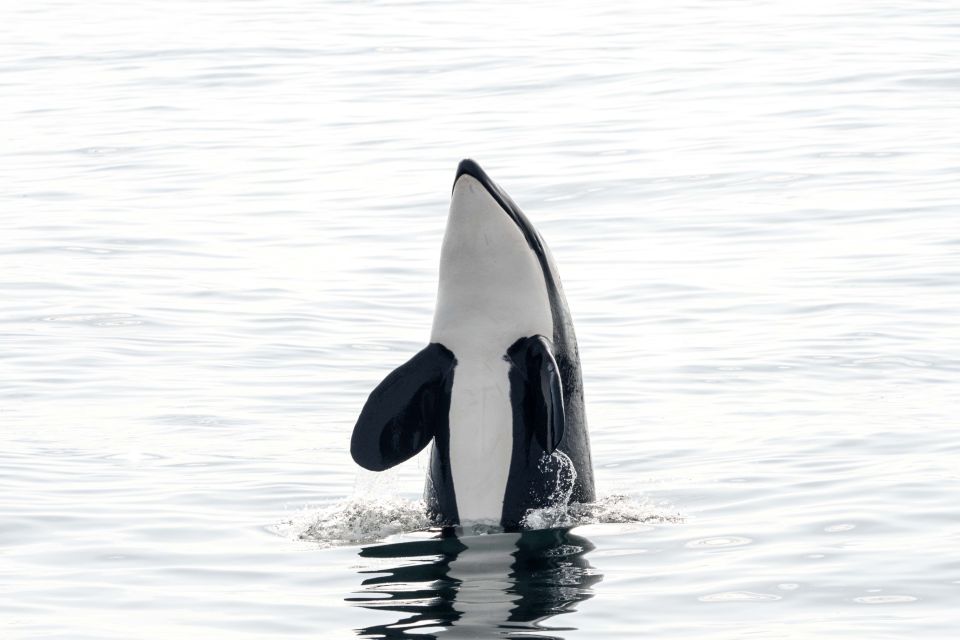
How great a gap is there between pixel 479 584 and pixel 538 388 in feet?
4.98

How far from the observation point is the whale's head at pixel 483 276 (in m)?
11.7

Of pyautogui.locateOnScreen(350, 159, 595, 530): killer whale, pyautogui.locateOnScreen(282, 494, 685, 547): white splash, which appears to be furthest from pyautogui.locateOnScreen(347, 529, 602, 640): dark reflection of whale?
pyautogui.locateOnScreen(350, 159, 595, 530): killer whale

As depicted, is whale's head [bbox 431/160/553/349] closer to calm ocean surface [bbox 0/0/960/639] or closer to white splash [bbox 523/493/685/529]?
white splash [bbox 523/493/685/529]

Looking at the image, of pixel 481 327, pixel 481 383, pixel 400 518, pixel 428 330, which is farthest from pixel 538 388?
pixel 428 330

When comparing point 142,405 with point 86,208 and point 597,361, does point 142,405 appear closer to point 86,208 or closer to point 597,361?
point 597,361

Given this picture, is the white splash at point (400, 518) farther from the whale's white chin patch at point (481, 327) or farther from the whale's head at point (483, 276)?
the whale's head at point (483, 276)

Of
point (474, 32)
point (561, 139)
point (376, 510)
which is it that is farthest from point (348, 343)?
point (474, 32)

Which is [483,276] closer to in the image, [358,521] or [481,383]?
[481,383]

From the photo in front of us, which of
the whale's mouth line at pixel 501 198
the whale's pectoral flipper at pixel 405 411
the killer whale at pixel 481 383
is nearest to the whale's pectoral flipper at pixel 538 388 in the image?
the killer whale at pixel 481 383

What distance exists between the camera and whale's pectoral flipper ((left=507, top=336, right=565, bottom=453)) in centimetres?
1114

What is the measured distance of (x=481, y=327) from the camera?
11.7 metres

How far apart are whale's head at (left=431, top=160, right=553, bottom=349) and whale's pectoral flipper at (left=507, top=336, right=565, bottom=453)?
148mm

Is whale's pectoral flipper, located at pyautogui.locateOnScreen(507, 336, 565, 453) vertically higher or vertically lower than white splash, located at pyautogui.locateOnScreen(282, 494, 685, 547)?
higher

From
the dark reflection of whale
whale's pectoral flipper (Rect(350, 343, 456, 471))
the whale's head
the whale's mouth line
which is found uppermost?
the whale's mouth line
